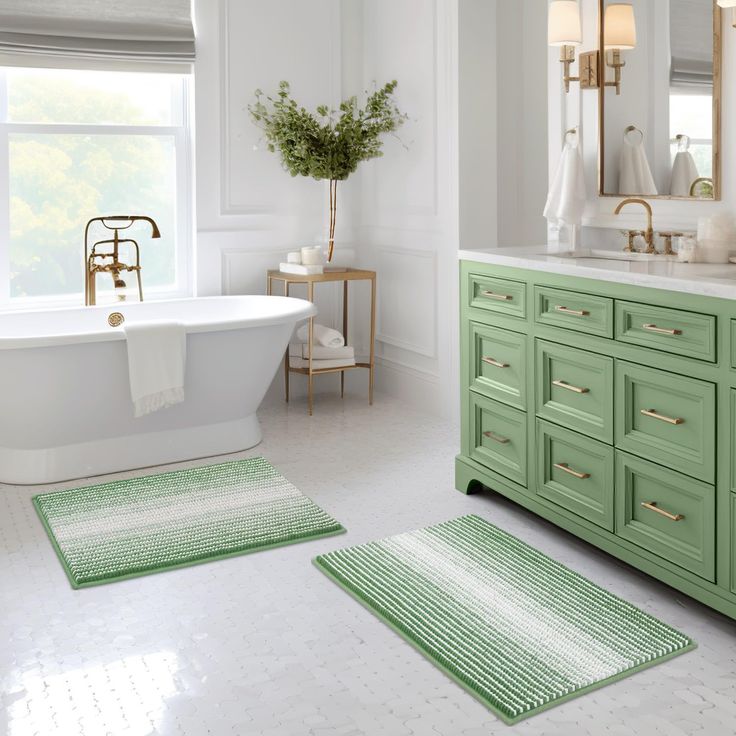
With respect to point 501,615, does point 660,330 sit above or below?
above

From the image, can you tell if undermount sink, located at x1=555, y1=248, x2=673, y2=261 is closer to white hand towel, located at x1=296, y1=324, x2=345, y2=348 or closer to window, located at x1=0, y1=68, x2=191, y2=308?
white hand towel, located at x1=296, y1=324, x2=345, y2=348

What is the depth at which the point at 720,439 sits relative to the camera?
2.33 metres

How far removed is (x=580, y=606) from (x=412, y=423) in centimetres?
210

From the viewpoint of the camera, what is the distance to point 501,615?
2.53 meters

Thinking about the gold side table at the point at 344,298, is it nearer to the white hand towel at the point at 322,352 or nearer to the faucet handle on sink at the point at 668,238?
the white hand towel at the point at 322,352

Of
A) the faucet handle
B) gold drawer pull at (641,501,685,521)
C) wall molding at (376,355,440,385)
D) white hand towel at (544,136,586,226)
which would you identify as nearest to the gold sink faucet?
the faucet handle

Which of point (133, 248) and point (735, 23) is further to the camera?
point (133, 248)

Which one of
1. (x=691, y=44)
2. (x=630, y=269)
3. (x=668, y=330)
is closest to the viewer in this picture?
(x=668, y=330)

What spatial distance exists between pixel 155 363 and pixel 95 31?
1.84 metres

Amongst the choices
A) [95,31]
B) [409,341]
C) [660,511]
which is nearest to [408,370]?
[409,341]

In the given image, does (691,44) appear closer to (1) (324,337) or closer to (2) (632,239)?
(2) (632,239)

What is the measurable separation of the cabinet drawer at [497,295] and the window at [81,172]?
216 centimetres

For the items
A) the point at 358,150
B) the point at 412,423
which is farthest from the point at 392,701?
the point at 358,150

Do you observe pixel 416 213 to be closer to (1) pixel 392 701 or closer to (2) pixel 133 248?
(2) pixel 133 248
